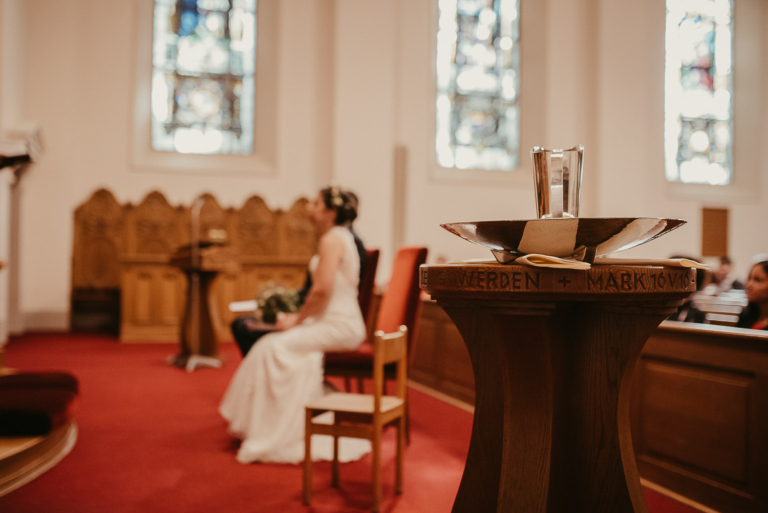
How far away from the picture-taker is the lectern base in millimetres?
5344

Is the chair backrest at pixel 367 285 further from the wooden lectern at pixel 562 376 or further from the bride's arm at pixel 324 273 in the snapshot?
the wooden lectern at pixel 562 376

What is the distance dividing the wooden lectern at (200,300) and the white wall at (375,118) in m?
3.36

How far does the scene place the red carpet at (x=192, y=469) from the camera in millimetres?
2344

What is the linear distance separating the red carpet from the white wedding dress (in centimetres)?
10

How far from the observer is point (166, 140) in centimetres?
890

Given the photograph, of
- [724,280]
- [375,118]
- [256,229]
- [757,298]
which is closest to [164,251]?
[256,229]

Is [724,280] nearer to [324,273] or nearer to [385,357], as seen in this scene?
[324,273]

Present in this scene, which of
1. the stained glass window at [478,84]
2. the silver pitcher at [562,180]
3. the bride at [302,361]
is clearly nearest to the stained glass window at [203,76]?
the stained glass window at [478,84]

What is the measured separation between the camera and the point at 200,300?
5418mm

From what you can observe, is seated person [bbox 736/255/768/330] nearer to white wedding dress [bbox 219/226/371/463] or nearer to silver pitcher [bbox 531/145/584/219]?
white wedding dress [bbox 219/226/371/463]

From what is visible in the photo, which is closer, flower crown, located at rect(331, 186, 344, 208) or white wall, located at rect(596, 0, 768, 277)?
flower crown, located at rect(331, 186, 344, 208)

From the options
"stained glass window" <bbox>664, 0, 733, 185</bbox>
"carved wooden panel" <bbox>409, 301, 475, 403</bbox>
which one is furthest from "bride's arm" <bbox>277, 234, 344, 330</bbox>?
"stained glass window" <bbox>664, 0, 733, 185</bbox>

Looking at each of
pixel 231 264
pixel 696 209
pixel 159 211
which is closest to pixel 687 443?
pixel 231 264

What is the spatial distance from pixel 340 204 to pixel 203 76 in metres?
6.75
